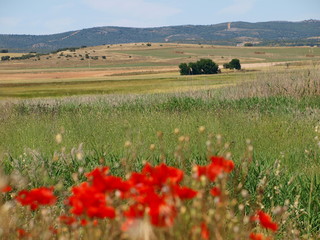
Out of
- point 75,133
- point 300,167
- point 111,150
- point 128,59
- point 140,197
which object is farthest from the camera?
point 128,59

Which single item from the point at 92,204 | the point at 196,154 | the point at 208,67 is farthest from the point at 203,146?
the point at 208,67

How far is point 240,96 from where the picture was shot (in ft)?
60.5

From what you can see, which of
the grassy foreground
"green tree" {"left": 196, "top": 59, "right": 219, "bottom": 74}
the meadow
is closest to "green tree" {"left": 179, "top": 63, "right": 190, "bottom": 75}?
"green tree" {"left": 196, "top": 59, "right": 219, "bottom": 74}

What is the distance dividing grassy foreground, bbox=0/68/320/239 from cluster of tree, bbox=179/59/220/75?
4092 centimetres

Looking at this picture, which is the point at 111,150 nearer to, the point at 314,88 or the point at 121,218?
the point at 121,218

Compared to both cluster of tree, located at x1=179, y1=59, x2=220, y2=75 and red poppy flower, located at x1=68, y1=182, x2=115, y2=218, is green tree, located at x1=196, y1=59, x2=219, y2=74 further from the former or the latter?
red poppy flower, located at x1=68, y1=182, x2=115, y2=218

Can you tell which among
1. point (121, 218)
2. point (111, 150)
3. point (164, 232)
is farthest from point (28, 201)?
point (111, 150)

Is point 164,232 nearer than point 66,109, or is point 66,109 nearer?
point 164,232

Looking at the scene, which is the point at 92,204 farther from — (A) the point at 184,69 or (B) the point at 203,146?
(A) the point at 184,69

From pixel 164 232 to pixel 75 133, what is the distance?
8324 mm

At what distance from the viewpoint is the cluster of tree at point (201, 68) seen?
60.4 meters

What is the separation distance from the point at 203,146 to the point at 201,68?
55.3 meters

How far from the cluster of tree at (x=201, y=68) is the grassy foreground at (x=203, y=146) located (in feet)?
134

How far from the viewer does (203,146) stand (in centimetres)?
765
